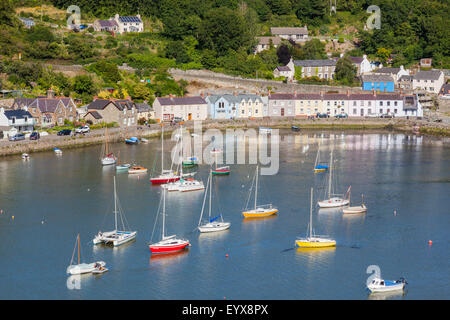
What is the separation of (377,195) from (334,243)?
30.4 ft

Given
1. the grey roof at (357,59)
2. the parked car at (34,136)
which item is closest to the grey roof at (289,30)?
the grey roof at (357,59)

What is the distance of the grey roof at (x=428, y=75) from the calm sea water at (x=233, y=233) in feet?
88.5

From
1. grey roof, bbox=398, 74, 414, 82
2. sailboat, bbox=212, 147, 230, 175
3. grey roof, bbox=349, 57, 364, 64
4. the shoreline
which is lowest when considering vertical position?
sailboat, bbox=212, 147, 230, 175

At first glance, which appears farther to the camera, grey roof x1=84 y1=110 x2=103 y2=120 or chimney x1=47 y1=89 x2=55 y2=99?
grey roof x1=84 y1=110 x2=103 y2=120

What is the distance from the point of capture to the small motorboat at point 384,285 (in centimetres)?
2373

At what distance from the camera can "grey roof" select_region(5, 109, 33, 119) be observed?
5047 centimetres

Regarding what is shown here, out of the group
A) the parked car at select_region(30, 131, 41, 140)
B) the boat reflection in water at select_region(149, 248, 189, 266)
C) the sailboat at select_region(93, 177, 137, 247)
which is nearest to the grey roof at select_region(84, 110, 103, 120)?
the parked car at select_region(30, 131, 41, 140)

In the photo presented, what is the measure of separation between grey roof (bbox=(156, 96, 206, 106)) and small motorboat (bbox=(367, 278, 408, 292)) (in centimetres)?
4006

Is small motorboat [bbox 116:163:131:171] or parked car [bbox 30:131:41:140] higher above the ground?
parked car [bbox 30:131:41:140]

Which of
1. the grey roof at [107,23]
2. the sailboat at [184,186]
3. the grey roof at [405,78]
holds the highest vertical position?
the grey roof at [107,23]

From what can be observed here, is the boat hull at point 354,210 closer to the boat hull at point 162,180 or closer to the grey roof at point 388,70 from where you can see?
the boat hull at point 162,180

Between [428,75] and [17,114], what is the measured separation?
42803 mm

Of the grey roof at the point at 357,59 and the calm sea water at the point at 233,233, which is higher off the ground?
the grey roof at the point at 357,59

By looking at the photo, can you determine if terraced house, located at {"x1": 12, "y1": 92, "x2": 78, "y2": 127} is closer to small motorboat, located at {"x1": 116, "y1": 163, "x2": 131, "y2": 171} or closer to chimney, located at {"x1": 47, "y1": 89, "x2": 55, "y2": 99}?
chimney, located at {"x1": 47, "y1": 89, "x2": 55, "y2": 99}
